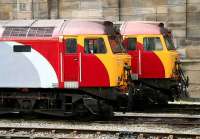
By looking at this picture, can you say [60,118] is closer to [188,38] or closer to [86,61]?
[86,61]

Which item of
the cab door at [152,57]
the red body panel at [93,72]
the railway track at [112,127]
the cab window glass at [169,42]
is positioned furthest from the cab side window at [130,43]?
the red body panel at [93,72]

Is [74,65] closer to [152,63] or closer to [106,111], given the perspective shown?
[106,111]

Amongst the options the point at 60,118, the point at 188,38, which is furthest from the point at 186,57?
the point at 60,118

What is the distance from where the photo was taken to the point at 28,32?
758 inches

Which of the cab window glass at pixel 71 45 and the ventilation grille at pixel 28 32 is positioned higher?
the ventilation grille at pixel 28 32

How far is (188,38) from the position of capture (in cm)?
2795

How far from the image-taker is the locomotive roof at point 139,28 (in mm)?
22500

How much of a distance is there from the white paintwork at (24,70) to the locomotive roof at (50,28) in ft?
1.52

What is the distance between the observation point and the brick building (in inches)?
1102

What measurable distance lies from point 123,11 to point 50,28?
398 inches

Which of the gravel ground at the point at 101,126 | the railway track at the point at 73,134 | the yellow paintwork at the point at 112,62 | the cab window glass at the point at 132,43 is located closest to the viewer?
the railway track at the point at 73,134

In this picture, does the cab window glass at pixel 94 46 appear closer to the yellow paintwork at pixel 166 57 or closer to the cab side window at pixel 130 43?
the cab side window at pixel 130 43

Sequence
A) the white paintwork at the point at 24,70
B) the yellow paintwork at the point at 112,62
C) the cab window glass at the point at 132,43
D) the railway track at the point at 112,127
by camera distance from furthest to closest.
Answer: the cab window glass at the point at 132,43 < the white paintwork at the point at 24,70 < the yellow paintwork at the point at 112,62 < the railway track at the point at 112,127

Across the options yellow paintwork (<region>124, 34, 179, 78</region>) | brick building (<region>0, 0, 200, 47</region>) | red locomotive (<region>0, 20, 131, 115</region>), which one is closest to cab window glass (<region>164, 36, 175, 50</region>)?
yellow paintwork (<region>124, 34, 179, 78</region>)
